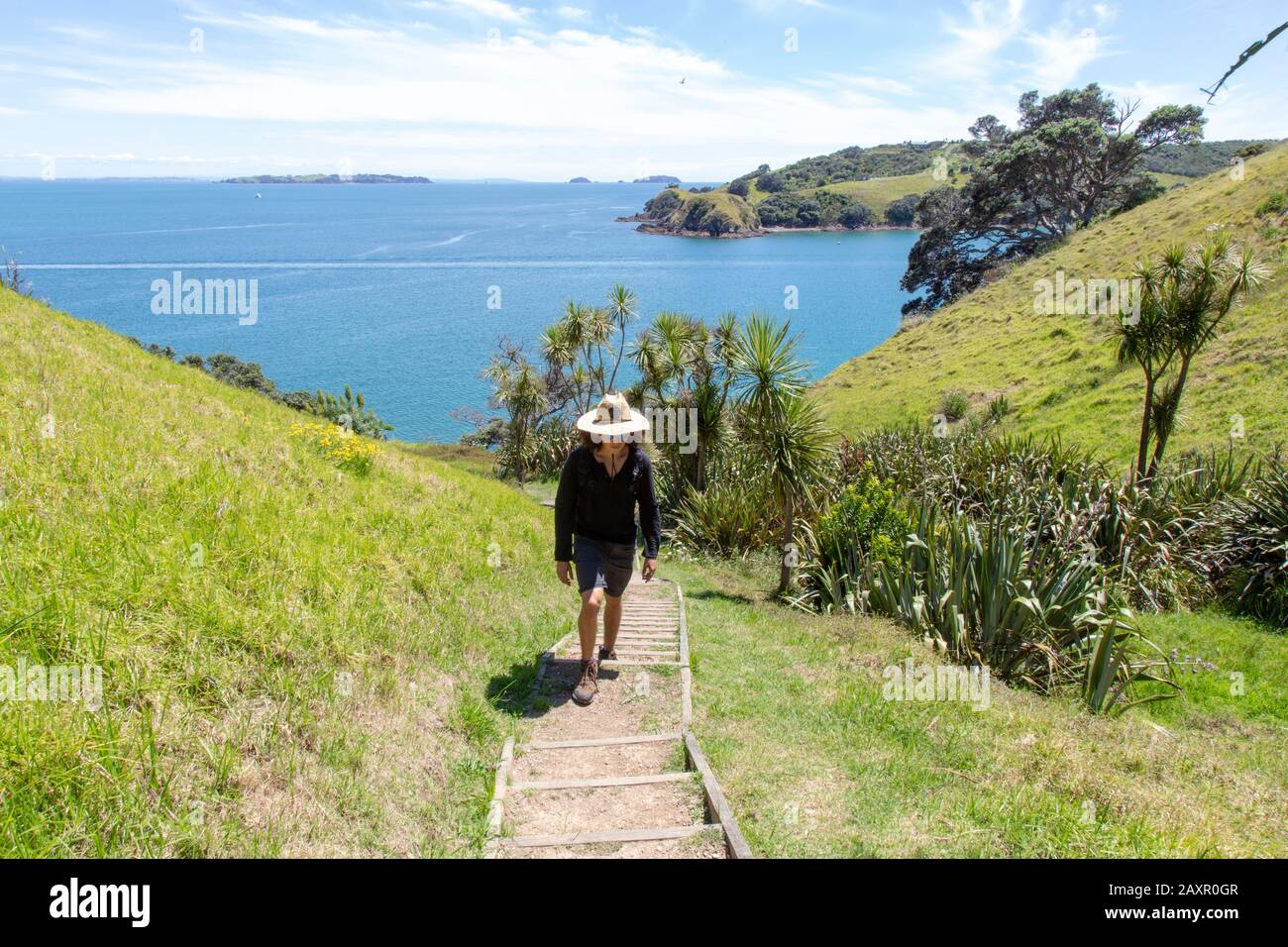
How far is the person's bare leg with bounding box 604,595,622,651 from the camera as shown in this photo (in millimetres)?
5711

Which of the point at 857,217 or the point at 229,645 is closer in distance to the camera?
the point at 229,645

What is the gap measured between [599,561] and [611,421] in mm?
1010

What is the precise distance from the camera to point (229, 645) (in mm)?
3988

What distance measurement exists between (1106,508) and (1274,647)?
9.81 ft

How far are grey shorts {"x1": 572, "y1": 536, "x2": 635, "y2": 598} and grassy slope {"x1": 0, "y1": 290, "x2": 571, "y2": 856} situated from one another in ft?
3.38

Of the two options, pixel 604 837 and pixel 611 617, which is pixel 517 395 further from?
pixel 604 837

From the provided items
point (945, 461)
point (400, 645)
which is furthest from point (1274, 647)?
point (400, 645)

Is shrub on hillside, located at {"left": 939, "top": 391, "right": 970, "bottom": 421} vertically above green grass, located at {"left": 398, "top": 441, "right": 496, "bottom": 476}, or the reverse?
shrub on hillside, located at {"left": 939, "top": 391, "right": 970, "bottom": 421}

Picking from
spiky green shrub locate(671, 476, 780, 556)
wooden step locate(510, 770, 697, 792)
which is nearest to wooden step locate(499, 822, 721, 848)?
wooden step locate(510, 770, 697, 792)

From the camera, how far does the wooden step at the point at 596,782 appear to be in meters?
4.06

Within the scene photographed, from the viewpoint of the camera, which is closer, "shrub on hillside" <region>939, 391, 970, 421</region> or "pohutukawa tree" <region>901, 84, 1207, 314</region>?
"shrub on hillside" <region>939, 391, 970, 421</region>

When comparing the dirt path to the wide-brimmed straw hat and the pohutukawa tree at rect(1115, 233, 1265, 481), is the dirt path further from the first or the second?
the pohutukawa tree at rect(1115, 233, 1265, 481)

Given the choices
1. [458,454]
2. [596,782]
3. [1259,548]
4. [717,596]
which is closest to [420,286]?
[458,454]
